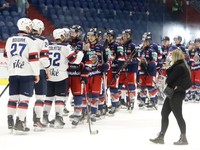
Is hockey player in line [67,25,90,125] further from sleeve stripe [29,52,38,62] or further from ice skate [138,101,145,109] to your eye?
ice skate [138,101,145,109]

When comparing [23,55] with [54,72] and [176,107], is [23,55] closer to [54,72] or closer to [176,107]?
[54,72]

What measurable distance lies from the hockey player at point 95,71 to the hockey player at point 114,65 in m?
0.78

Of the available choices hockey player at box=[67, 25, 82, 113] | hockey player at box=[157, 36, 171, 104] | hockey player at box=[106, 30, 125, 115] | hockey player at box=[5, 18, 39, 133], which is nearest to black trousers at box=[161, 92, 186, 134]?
hockey player at box=[5, 18, 39, 133]

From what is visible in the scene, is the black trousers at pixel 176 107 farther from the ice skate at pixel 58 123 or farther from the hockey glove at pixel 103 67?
the hockey glove at pixel 103 67

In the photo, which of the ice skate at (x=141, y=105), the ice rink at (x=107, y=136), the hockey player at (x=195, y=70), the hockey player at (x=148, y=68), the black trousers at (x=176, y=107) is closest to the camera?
the ice rink at (x=107, y=136)

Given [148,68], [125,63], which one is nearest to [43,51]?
[125,63]

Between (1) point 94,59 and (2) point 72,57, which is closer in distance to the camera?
(2) point 72,57

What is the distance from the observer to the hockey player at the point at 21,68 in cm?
594

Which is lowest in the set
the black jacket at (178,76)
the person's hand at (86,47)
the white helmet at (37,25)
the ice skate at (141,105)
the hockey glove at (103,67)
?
the ice skate at (141,105)

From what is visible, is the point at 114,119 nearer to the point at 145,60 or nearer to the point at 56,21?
the point at 145,60

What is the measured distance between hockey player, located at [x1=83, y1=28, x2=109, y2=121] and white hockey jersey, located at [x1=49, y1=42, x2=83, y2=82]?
0.68 meters

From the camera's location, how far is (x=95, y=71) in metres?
7.28

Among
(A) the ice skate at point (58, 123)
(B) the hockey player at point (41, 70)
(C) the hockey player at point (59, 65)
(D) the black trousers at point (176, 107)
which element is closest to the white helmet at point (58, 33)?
(C) the hockey player at point (59, 65)

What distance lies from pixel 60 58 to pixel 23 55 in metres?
0.62
